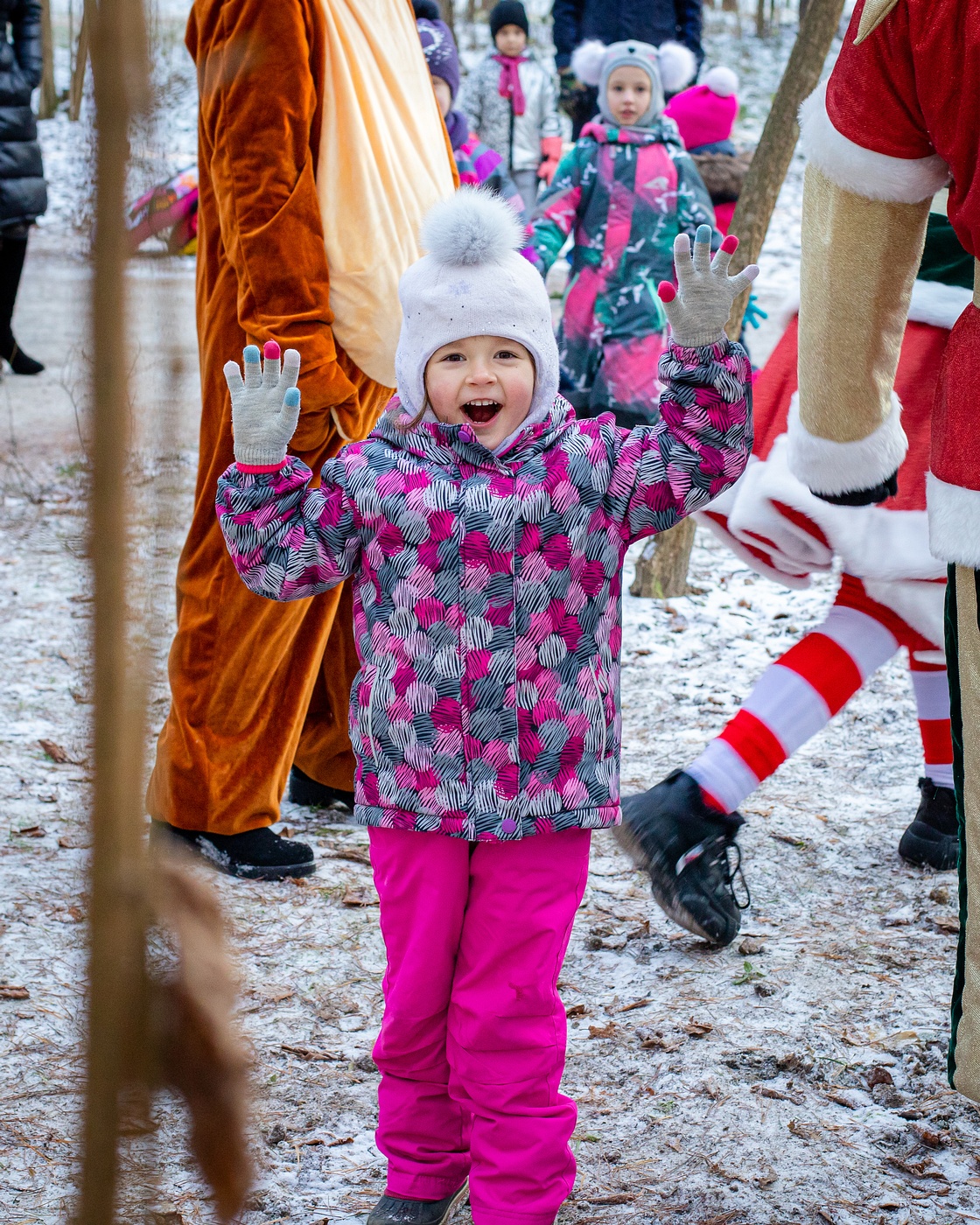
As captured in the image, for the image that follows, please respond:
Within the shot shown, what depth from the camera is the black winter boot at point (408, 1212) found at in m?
1.94

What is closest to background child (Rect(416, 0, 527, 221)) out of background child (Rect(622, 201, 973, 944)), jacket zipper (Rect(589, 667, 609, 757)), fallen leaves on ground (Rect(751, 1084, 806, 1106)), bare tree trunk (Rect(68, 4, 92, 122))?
background child (Rect(622, 201, 973, 944))

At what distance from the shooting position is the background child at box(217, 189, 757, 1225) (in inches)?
72.9

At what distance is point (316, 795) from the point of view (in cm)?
341

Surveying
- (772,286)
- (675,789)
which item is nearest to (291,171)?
(675,789)

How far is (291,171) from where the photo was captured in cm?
254

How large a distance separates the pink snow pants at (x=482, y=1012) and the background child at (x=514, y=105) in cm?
682

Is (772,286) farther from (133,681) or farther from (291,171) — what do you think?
(133,681)

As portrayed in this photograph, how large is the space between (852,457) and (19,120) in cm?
568

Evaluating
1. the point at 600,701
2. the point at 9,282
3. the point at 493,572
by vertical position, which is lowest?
the point at 9,282

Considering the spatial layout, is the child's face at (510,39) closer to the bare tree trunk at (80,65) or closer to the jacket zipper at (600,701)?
the jacket zipper at (600,701)

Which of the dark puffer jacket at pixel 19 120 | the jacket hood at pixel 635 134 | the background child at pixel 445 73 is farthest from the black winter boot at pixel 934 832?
the dark puffer jacket at pixel 19 120

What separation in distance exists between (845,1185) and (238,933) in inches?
51.2

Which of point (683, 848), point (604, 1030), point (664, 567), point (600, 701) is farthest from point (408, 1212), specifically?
point (664, 567)

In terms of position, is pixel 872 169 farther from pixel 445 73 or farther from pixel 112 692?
pixel 445 73
